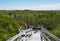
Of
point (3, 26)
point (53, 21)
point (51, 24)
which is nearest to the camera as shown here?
point (3, 26)

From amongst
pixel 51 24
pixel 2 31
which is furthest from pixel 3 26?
pixel 51 24

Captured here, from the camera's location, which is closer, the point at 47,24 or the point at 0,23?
the point at 0,23

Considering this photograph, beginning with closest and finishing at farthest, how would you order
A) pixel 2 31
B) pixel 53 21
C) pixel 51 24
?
1. pixel 2 31
2. pixel 51 24
3. pixel 53 21

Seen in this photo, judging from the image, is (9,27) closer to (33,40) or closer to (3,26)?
(3,26)

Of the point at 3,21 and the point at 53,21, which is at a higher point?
the point at 3,21

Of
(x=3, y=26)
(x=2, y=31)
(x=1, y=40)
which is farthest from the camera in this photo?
(x=3, y=26)

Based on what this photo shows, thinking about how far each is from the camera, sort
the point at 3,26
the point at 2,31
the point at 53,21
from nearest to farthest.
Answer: the point at 2,31 < the point at 3,26 < the point at 53,21

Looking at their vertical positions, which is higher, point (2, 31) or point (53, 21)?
point (2, 31)

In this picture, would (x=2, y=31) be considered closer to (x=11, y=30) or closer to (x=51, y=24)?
(x=11, y=30)

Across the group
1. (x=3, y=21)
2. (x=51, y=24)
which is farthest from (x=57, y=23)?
(x=3, y=21)
